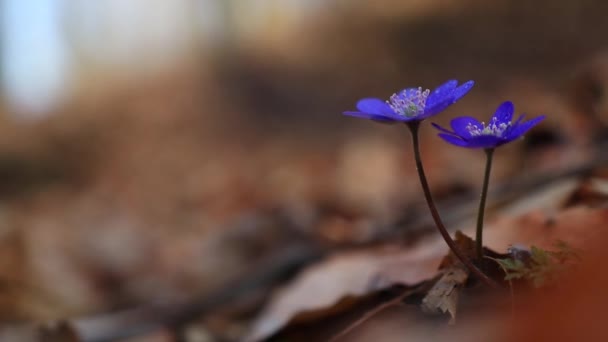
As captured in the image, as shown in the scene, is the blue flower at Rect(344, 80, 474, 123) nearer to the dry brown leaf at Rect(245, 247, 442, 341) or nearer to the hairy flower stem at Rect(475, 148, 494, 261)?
the hairy flower stem at Rect(475, 148, 494, 261)

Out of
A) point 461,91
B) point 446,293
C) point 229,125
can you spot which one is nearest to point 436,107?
point 461,91

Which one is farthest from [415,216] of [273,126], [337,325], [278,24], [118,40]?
[118,40]

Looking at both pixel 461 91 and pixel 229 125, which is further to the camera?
pixel 229 125

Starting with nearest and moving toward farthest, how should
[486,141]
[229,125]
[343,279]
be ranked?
1. [486,141]
2. [343,279]
3. [229,125]

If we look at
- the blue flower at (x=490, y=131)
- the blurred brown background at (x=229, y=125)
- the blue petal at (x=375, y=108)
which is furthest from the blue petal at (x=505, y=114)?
the blurred brown background at (x=229, y=125)

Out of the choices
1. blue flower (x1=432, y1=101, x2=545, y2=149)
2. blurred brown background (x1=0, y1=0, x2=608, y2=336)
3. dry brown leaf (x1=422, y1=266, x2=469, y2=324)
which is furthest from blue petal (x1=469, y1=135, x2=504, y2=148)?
blurred brown background (x1=0, y1=0, x2=608, y2=336)

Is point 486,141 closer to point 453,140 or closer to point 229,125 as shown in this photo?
point 453,140
